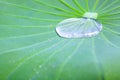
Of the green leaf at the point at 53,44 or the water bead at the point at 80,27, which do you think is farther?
the water bead at the point at 80,27

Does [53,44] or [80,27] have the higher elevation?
[80,27]

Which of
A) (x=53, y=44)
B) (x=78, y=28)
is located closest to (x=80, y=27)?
(x=78, y=28)

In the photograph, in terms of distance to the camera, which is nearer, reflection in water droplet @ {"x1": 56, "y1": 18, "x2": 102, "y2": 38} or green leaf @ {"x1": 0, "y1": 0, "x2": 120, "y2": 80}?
green leaf @ {"x1": 0, "y1": 0, "x2": 120, "y2": 80}

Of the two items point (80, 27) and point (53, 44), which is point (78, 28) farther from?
point (53, 44)

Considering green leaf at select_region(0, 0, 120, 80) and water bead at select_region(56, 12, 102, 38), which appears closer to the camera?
green leaf at select_region(0, 0, 120, 80)
